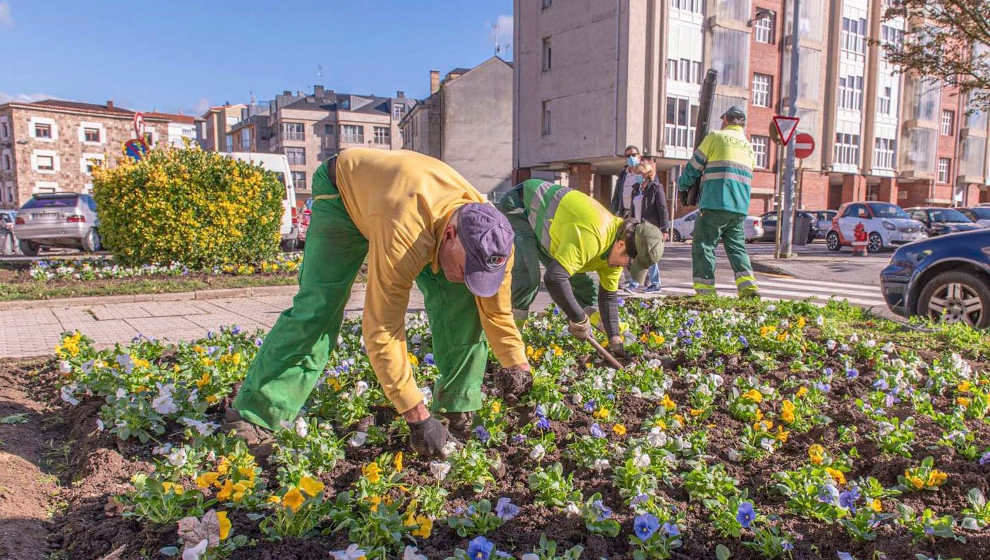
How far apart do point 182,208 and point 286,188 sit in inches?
211

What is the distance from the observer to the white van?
15688 mm

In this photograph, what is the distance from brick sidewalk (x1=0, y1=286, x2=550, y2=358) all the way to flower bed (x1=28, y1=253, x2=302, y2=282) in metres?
1.70

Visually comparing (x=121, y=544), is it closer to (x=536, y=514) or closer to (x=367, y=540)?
(x=367, y=540)

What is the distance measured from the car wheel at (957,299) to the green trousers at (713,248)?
5.07 feet

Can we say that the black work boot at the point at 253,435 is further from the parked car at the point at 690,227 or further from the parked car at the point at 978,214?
the parked car at the point at 978,214

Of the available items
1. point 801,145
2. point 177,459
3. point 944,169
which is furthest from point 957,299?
point 944,169

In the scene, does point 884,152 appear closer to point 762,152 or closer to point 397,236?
point 762,152

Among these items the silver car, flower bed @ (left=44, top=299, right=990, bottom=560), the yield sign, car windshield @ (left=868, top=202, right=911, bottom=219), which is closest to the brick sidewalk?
flower bed @ (left=44, top=299, right=990, bottom=560)

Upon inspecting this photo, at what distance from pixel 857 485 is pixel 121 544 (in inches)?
105

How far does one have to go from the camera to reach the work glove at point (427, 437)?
2.68m

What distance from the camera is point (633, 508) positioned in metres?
2.52

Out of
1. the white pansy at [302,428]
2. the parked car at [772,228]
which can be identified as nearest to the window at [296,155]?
the parked car at [772,228]

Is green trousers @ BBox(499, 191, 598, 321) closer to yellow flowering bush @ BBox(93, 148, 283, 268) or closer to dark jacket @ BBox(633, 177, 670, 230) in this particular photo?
dark jacket @ BBox(633, 177, 670, 230)

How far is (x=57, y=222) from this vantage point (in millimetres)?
16062
